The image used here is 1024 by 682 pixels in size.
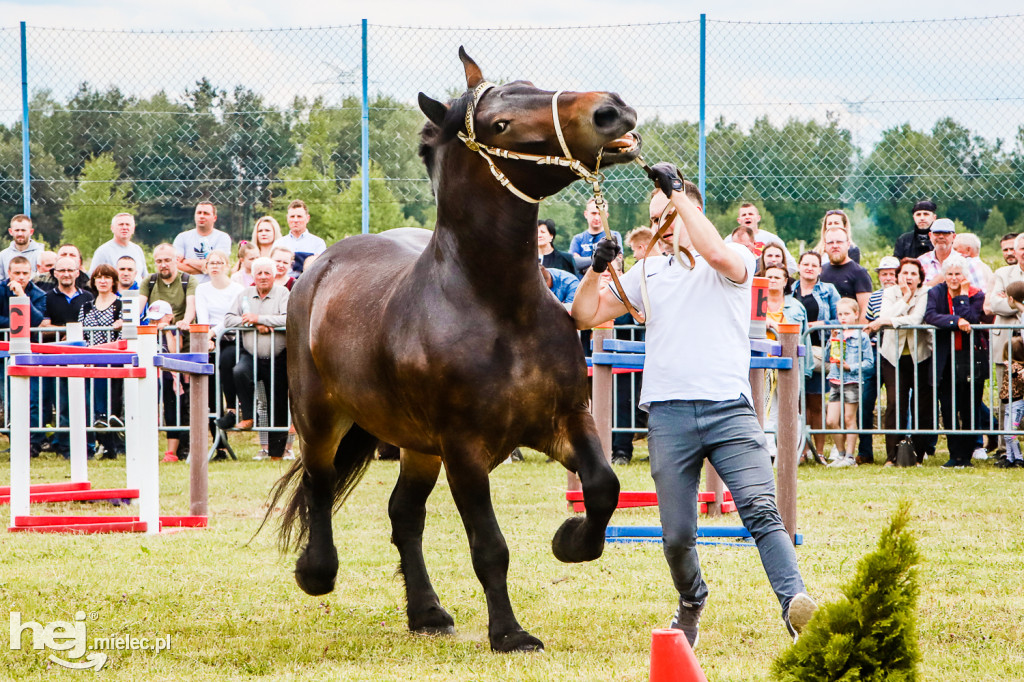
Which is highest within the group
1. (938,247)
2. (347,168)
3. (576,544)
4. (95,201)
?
(347,168)

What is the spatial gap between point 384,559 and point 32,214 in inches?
339

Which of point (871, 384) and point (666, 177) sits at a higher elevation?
point (666, 177)

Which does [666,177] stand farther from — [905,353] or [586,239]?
[586,239]

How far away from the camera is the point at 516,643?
4484 millimetres

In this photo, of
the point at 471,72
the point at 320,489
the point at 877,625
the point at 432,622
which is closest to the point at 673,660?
the point at 877,625

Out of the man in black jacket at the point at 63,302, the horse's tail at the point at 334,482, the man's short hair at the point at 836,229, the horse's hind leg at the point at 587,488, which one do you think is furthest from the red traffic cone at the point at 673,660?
the man in black jacket at the point at 63,302

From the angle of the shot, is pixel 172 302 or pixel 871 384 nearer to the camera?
pixel 871 384

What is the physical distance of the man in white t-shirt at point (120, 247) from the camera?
1284 centimetres

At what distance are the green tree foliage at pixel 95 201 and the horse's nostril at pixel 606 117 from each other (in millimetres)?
10293

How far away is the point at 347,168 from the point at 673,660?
10567 millimetres

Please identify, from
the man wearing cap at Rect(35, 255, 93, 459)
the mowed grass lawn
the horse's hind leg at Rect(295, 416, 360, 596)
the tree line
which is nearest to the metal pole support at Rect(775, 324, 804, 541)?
the mowed grass lawn

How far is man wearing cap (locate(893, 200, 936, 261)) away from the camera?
1209cm

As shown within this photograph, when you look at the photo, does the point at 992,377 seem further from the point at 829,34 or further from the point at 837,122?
the point at 829,34

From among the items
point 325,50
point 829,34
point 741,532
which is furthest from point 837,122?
point 741,532
